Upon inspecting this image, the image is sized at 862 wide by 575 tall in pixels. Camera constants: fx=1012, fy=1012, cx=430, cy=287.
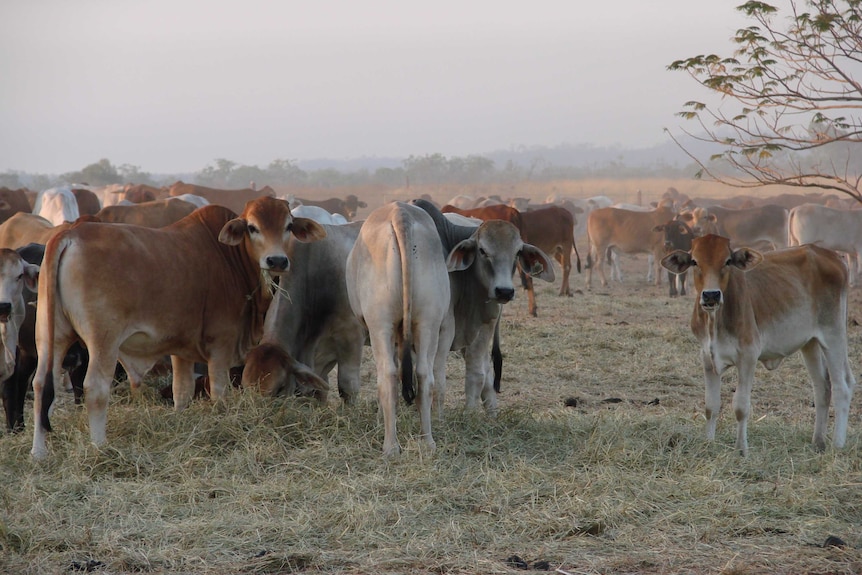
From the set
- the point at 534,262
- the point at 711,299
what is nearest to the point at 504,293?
the point at 534,262

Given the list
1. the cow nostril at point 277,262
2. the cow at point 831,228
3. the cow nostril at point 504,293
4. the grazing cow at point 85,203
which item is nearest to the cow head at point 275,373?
the cow nostril at point 277,262

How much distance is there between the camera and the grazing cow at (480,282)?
692cm

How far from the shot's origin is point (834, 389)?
24.1 feet

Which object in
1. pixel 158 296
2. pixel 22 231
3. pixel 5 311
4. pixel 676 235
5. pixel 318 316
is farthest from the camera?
pixel 676 235

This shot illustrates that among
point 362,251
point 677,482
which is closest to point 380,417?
point 362,251

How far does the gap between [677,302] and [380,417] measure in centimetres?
1152

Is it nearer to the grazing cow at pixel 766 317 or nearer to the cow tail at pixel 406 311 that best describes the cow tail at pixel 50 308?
the cow tail at pixel 406 311

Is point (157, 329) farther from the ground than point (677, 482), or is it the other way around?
point (157, 329)

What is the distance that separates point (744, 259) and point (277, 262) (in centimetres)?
321

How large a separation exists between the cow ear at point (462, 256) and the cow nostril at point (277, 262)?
3.57 feet

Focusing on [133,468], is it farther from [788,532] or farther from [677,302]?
[677,302]

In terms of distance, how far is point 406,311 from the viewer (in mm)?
6191

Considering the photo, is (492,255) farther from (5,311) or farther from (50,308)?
(5,311)

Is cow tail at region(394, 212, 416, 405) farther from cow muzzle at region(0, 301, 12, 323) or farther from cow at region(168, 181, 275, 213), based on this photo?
cow at region(168, 181, 275, 213)
